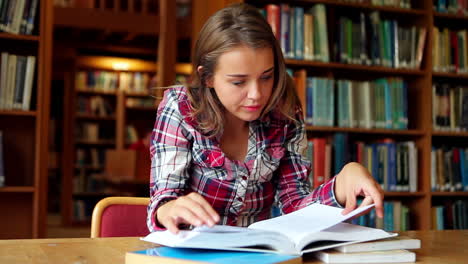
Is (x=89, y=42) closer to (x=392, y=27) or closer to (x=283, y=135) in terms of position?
(x=392, y=27)

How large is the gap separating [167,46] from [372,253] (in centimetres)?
537

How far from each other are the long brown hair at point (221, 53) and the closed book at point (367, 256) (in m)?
0.51

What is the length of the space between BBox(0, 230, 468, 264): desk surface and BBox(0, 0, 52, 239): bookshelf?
6.91ft

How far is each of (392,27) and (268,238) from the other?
8.92ft

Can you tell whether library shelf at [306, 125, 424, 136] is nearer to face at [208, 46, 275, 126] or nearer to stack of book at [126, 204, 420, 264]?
face at [208, 46, 275, 126]

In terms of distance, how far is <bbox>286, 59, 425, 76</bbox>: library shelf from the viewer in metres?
3.05

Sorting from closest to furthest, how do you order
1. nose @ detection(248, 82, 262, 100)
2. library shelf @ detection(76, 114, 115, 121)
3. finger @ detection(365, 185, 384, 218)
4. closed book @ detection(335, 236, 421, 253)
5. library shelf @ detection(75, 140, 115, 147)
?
closed book @ detection(335, 236, 421, 253)
finger @ detection(365, 185, 384, 218)
nose @ detection(248, 82, 262, 100)
library shelf @ detection(76, 114, 115, 121)
library shelf @ detection(75, 140, 115, 147)

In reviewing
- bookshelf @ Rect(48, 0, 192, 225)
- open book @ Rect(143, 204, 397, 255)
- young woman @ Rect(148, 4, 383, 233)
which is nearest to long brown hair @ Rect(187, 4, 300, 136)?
young woman @ Rect(148, 4, 383, 233)

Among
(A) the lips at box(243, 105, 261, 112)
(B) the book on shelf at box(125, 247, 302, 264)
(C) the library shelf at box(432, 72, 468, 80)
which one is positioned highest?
(C) the library shelf at box(432, 72, 468, 80)

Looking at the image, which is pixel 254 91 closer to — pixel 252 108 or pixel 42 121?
pixel 252 108

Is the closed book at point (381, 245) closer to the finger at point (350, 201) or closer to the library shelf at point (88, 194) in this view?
the finger at point (350, 201)

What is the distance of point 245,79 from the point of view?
1.17 meters

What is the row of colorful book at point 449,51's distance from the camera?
3.35m

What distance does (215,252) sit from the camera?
832 millimetres
